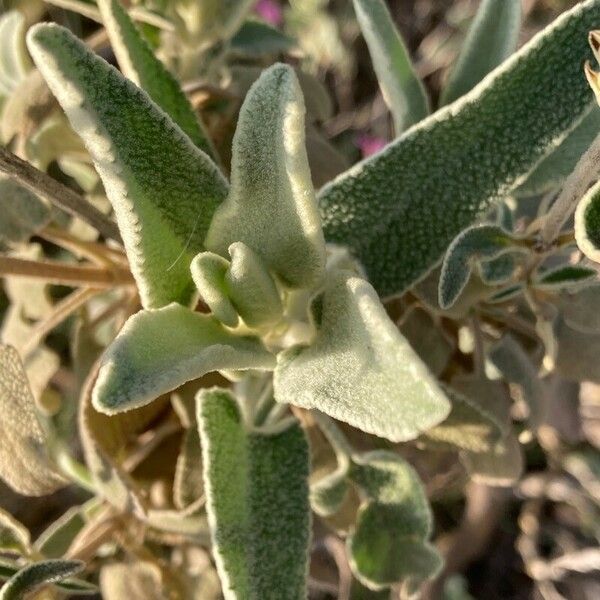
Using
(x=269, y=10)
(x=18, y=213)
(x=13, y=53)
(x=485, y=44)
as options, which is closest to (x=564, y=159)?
(x=485, y=44)

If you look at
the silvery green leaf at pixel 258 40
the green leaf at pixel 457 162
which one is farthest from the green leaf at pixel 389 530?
the silvery green leaf at pixel 258 40

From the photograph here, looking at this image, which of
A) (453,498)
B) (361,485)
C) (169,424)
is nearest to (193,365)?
(361,485)

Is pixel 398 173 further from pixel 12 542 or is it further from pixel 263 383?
pixel 12 542

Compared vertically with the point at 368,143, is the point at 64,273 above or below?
above

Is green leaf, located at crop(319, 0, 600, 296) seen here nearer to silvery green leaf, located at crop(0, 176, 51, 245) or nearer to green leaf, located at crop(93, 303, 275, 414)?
green leaf, located at crop(93, 303, 275, 414)

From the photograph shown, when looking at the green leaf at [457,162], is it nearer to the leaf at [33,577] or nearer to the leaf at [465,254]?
the leaf at [465,254]

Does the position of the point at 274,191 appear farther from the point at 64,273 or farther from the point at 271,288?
the point at 64,273

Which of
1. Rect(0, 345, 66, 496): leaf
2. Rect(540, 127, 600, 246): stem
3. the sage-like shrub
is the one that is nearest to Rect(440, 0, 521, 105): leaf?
the sage-like shrub
